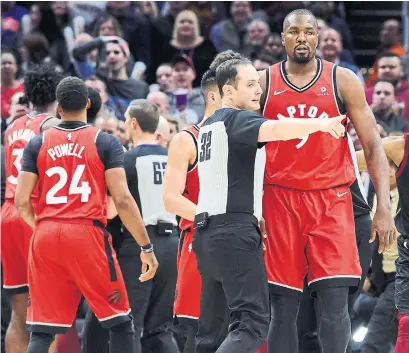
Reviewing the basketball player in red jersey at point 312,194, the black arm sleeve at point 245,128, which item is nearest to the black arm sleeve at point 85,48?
the basketball player in red jersey at point 312,194

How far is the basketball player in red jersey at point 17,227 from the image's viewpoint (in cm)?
773

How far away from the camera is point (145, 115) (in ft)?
25.3

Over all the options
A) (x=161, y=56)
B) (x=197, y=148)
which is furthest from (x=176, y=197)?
(x=161, y=56)

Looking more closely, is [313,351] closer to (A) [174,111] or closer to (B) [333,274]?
(B) [333,274]

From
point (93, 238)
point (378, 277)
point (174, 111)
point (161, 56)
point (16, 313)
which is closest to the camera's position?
point (93, 238)

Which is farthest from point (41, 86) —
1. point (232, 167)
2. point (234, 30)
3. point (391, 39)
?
point (391, 39)

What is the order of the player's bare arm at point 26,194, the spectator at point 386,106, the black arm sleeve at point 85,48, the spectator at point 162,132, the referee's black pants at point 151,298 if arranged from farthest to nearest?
the black arm sleeve at point 85,48 < the spectator at point 386,106 < the spectator at point 162,132 < the referee's black pants at point 151,298 < the player's bare arm at point 26,194

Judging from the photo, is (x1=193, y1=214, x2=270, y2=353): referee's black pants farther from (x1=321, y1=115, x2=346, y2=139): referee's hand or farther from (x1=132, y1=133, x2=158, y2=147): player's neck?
(x1=132, y1=133, x2=158, y2=147): player's neck

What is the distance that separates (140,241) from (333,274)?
4.88ft

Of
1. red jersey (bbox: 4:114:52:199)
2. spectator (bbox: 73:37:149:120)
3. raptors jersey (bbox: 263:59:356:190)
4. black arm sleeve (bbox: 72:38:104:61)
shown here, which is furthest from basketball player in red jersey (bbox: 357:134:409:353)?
black arm sleeve (bbox: 72:38:104:61)

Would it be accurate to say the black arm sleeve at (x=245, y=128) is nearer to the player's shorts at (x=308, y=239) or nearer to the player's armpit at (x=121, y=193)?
the player's shorts at (x=308, y=239)

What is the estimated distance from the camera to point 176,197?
6.31m

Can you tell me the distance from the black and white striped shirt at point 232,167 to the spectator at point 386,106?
16.8 feet

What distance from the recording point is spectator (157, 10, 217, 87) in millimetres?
12633
